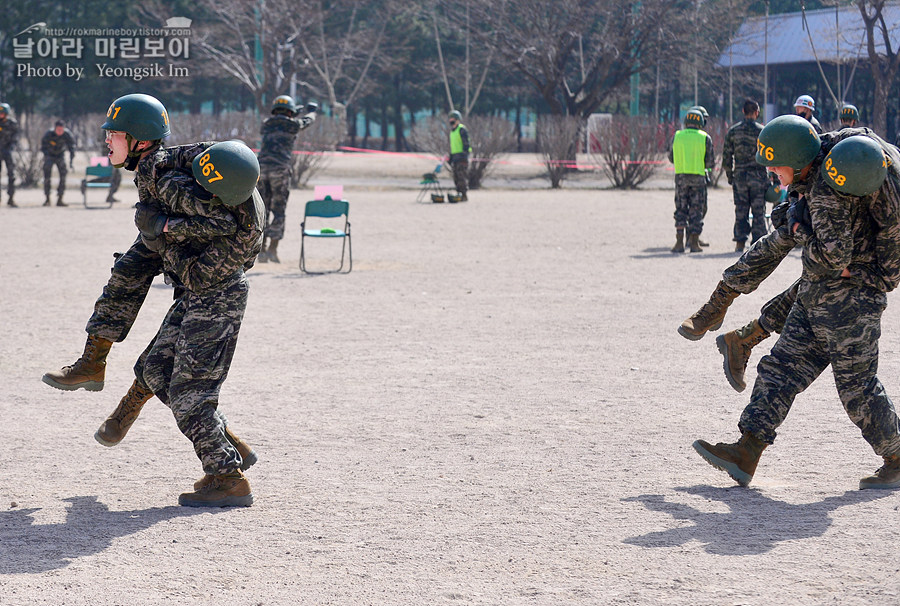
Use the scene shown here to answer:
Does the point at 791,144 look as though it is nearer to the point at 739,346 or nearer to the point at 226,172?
the point at 739,346

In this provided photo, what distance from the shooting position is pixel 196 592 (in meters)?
4.05

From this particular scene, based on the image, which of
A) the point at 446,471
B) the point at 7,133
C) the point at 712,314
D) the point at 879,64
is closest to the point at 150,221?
the point at 446,471

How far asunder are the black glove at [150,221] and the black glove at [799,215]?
8.82ft

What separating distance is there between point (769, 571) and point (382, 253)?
11.8m

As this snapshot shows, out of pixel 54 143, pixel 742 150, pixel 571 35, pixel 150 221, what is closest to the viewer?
pixel 150 221

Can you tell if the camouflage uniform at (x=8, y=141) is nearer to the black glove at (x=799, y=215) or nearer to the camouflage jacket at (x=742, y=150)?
the camouflage jacket at (x=742, y=150)

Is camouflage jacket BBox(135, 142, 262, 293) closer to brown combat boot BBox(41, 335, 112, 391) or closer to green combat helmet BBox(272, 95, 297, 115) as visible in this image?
brown combat boot BBox(41, 335, 112, 391)

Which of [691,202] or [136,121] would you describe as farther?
[691,202]

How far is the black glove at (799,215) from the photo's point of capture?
504cm

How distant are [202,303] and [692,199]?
11.7 meters

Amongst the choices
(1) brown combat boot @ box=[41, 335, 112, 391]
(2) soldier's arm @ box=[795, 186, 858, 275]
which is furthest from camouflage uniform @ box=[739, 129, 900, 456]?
(1) brown combat boot @ box=[41, 335, 112, 391]

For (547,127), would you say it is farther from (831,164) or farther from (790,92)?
(831,164)

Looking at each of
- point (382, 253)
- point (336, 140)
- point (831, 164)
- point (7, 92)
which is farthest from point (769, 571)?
point (7, 92)

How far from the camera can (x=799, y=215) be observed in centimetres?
508
